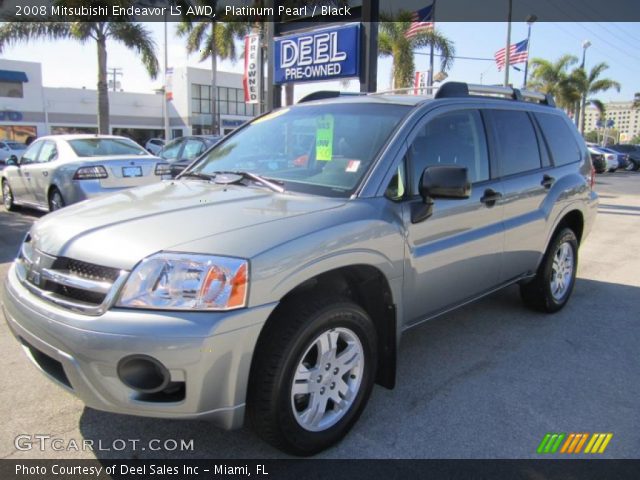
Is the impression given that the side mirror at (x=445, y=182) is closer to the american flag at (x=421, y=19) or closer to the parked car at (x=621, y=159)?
the american flag at (x=421, y=19)

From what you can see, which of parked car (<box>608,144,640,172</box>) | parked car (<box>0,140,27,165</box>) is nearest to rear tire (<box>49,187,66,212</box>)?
parked car (<box>0,140,27,165</box>)

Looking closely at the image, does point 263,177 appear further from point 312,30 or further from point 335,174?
point 312,30

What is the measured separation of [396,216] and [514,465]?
1415 mm

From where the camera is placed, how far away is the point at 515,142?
420cm

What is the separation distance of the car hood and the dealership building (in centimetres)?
4226

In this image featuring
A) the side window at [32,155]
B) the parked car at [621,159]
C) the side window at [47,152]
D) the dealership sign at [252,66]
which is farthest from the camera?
the parked car at [621,159]

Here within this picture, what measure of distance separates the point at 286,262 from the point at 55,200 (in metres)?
7.60

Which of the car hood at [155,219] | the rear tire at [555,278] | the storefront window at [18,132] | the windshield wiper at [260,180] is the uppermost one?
the storefront window at [18,132]

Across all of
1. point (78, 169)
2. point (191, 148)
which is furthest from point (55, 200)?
point (191, 148)

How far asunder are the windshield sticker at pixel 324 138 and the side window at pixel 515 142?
1.33m

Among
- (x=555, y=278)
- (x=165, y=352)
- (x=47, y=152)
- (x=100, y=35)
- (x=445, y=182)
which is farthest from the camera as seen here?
(x=100, y=35)

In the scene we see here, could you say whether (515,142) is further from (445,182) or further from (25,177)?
(25,177)

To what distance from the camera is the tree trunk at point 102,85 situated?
2045cm

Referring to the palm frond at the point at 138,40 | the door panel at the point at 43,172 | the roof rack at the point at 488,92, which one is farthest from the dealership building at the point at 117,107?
the roof rack at the point at 488,92
